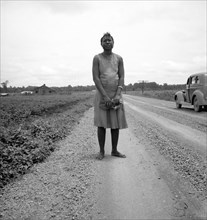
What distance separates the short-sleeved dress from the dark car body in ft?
29.9

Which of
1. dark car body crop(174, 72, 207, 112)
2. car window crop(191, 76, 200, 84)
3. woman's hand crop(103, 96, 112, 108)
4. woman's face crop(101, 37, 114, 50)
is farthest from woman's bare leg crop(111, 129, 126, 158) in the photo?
car window crop(191, 76, 200, 84)

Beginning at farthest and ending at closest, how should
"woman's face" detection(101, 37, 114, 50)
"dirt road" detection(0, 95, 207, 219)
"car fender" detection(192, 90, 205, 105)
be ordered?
"car fender" detection(192, 90, 205, 105) → "woman's face" detection(101, 37, 114, 50) → "dirt road" detection(0, 95, 207, 219)

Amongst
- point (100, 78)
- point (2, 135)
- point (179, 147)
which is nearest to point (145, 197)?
point (100, 78)

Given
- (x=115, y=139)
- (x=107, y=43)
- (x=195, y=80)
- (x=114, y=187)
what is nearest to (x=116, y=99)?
(x=115, y=139)

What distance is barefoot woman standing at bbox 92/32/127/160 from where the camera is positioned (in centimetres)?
334

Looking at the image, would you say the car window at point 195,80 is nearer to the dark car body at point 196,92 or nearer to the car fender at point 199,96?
the dark car body at point 196,92

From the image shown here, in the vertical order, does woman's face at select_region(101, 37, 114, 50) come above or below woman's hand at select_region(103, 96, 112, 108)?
above

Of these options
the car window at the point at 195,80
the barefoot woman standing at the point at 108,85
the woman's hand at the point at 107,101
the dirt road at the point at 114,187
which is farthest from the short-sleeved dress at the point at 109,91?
the car window at the point at 195,80

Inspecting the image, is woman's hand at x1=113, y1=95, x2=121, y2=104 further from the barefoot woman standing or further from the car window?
the car window

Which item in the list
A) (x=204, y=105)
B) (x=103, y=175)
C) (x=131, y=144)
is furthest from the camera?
(x=204, y=105)

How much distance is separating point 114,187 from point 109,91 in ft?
5.11

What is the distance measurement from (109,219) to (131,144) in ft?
8.74

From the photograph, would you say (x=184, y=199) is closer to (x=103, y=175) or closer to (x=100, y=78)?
(x=103, y=175)

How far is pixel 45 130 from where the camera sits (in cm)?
564
